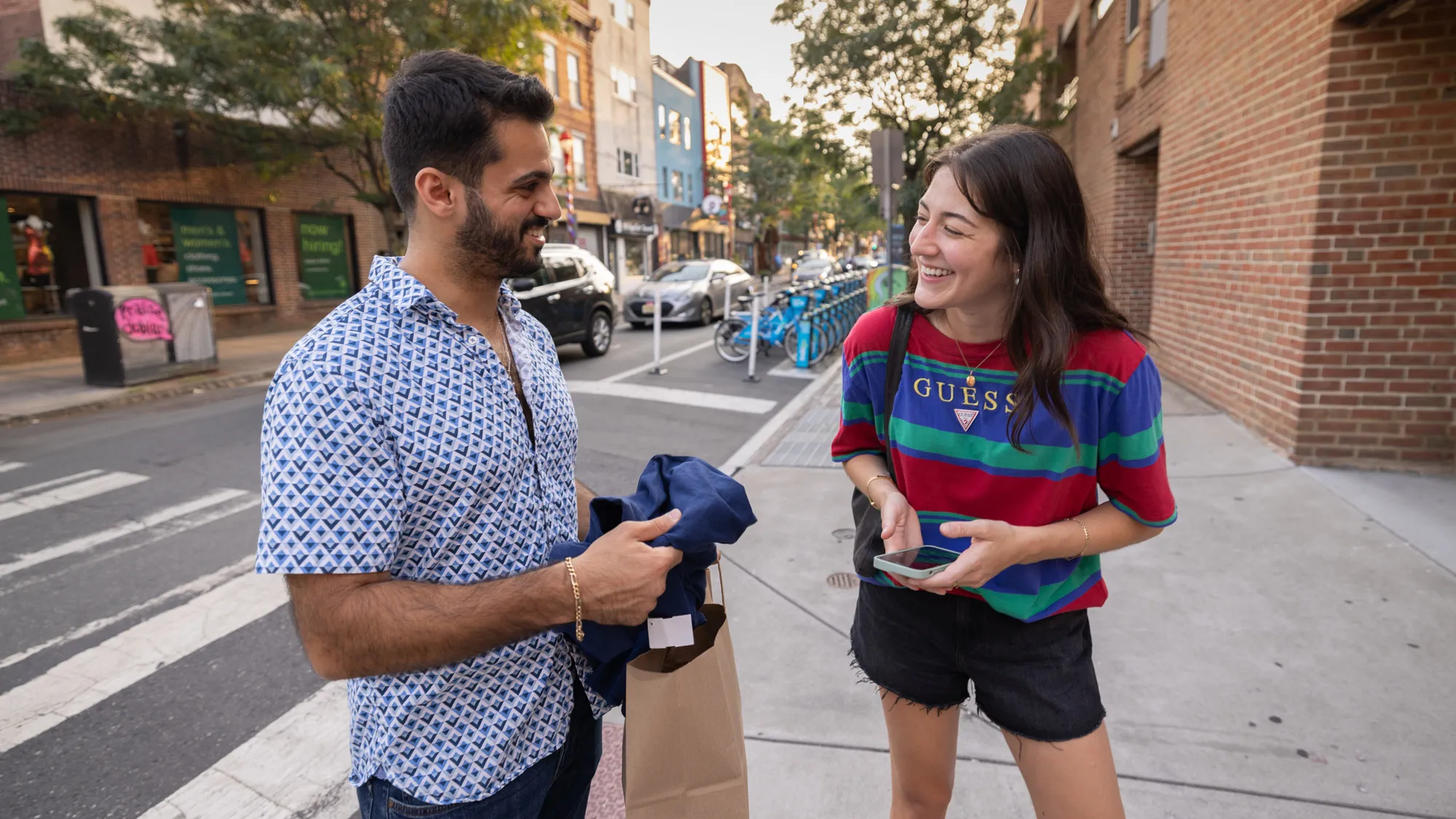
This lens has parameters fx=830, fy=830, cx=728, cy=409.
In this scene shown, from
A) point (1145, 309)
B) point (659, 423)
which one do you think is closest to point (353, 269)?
point (659, 423)

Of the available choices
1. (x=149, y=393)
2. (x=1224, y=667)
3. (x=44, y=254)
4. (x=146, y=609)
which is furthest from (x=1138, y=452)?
(x=44, y=254)

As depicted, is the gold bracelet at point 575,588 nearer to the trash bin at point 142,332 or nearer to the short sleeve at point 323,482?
the short sleeve at point 323,482

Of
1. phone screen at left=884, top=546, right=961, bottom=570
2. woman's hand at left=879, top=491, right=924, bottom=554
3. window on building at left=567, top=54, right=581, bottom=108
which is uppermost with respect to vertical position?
window on building at left=567, top=54, right=581, bottom=108

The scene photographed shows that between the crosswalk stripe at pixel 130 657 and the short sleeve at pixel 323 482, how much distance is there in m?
3.04

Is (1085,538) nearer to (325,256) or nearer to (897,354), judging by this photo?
(897,354)

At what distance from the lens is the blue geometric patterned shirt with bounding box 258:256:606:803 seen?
1.18m

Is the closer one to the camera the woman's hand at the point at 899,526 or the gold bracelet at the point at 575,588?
the gold bracelet at the point at 575,588

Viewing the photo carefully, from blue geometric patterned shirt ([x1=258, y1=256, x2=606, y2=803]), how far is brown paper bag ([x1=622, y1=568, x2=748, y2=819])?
0.17 m

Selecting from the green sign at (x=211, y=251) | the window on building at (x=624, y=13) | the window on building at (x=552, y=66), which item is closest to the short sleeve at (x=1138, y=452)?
the green sign at (x=211, y=251)

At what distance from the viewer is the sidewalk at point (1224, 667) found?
2592mm

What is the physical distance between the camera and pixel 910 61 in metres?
23.2

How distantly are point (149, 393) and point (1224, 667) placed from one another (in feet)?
39.2

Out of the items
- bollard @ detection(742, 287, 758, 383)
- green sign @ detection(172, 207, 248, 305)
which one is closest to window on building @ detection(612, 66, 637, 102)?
green sign @ detection(172, 207, 248, 305)

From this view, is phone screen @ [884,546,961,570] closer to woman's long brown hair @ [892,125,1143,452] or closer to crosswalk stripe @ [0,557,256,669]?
woman's long brown hair @ [892,125,1143,452]
